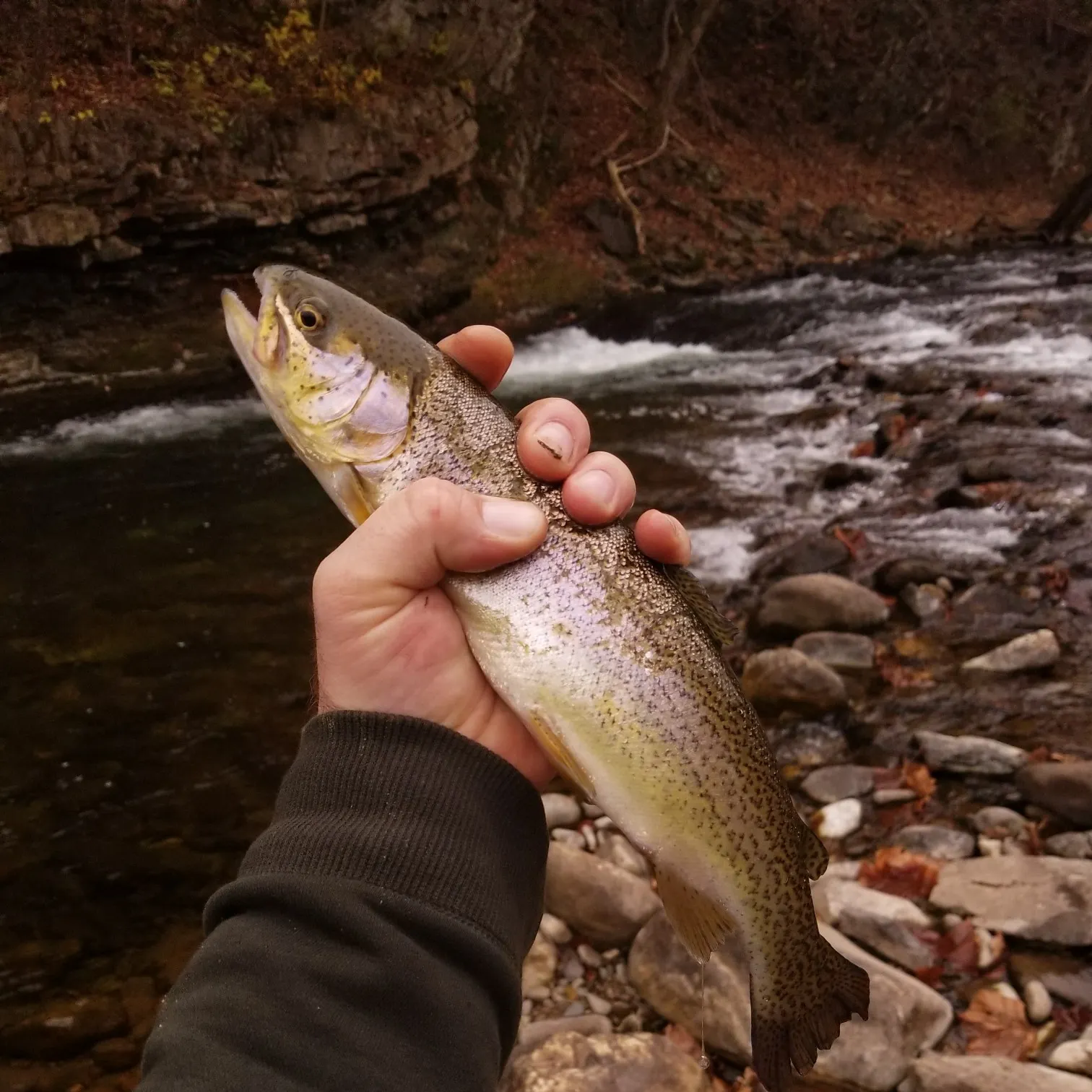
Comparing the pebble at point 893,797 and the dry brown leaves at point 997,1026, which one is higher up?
the dry brown leaves at point 997,1026

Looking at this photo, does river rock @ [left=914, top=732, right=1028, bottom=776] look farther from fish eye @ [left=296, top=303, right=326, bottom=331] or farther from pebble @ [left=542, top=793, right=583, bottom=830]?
fish eye @ [left=296, top=303, right=326, bottom=331]

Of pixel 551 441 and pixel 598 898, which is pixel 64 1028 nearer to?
pixel 598 898

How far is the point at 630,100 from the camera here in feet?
78.3

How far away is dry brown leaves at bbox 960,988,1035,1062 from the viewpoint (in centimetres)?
329

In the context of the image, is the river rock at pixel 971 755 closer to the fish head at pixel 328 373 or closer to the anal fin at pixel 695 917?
the anal fin at pixel 695 917

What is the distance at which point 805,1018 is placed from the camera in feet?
7.59

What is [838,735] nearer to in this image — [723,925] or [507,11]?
[723,925]

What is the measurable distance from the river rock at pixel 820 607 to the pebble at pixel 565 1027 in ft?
11.7

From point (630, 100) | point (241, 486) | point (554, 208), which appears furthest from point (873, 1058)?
point (630, 100)

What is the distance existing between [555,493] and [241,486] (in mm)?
8071

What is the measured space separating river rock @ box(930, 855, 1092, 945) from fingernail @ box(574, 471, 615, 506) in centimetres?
293

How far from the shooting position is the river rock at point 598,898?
392cm

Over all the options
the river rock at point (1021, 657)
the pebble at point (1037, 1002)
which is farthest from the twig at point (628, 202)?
the pebble at point (1037, 1002)

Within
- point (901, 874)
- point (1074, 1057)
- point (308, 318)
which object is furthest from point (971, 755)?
point (308, 318)
